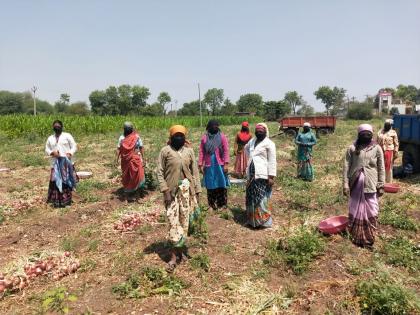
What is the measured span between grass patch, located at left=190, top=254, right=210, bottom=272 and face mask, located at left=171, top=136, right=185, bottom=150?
4.64 ft

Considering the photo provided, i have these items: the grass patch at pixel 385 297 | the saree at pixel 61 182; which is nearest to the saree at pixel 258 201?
the grass patch at pixel 385 297

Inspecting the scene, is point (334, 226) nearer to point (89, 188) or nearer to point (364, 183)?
point (364, 183)

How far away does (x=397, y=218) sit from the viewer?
242 inches

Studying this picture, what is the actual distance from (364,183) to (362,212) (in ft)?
1.36

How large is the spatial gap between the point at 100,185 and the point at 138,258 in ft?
15.0

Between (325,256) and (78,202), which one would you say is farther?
(78,202)

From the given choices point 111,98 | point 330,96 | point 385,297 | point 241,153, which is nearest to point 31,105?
point 111,98

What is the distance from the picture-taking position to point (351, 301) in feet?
12.0

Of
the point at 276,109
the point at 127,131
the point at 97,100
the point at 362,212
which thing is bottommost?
the point at 362,212

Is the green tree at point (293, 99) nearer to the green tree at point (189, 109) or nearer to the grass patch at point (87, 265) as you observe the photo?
the green tree at point (189, 109)

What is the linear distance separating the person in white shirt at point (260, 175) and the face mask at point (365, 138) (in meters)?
1.27

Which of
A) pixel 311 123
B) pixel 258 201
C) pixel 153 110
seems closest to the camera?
pixel 258 201

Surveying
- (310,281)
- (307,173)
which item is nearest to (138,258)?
(310,281)

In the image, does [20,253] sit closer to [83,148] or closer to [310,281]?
[310,281]
